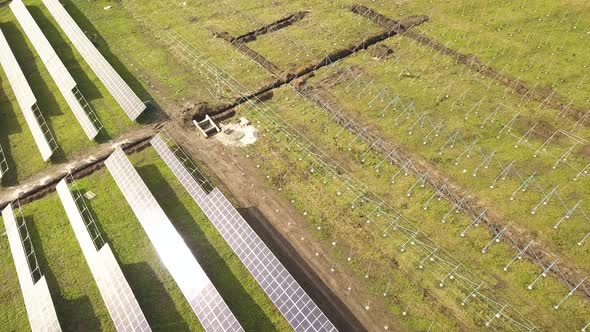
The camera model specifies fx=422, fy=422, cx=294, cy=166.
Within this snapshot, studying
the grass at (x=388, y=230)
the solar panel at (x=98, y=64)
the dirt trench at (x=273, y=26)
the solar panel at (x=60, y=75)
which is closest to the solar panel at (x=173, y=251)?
the solar panel at (x=60, y=75)

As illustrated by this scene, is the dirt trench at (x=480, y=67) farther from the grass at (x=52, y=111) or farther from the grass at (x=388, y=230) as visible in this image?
the grass at (x=52, y=111)

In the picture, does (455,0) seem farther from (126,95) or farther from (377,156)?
(126,95)

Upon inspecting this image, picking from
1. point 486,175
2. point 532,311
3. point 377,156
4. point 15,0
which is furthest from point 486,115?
point 15,0

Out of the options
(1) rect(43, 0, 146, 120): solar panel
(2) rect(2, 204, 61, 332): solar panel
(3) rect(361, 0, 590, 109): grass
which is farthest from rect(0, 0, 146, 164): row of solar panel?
(3) rect(361, 0, 590, 109): grass

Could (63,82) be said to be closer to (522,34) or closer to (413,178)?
(413,178)

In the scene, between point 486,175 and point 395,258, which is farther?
point 486,175
